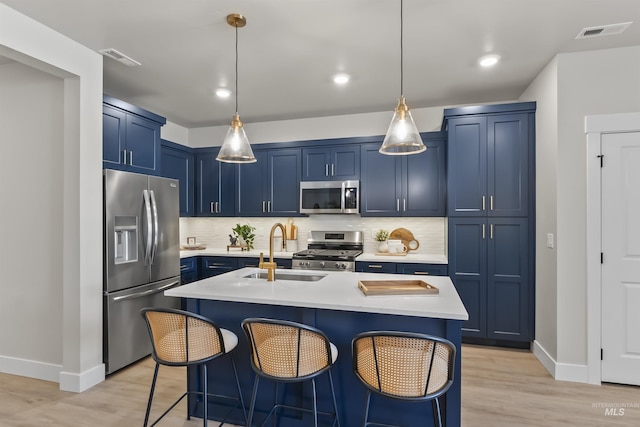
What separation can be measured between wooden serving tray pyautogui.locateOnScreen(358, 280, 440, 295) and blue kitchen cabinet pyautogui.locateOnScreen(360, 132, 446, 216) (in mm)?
1976

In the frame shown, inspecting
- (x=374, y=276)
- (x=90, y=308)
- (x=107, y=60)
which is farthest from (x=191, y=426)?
(x=107, y=60)

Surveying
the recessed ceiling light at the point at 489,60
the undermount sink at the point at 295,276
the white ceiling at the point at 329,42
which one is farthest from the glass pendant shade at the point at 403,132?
the recessed ceiling light at the point at 489,60

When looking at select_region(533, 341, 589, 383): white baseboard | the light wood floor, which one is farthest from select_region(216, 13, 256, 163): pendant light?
select_region(533, 341, 589, 383): white baseboard

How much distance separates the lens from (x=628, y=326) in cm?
290

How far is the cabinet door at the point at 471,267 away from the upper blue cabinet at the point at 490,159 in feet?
0.48

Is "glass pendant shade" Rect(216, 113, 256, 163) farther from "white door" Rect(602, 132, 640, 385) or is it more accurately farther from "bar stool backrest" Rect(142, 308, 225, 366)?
"white door" Rect(602, 132, 640, 385)

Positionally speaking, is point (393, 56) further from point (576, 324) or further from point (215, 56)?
point (576, 324)

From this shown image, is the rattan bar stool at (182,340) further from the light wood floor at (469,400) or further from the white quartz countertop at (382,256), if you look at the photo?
the white quartz countertop at (382,256)

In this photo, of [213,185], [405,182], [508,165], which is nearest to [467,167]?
[508,165]

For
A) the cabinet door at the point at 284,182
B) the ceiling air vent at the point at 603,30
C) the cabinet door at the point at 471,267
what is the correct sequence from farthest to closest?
the cabinet door at the point at 284,182
the cabinet door at the point at 471,267
the ceiling air vent at the point at 603,30

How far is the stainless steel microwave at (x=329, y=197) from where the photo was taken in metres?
4.47

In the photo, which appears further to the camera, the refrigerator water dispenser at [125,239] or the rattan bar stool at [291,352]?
the refrigerator water dispenser at [125,239]

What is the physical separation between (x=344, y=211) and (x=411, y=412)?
8.82 feet

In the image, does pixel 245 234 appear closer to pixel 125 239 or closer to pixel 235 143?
pixel 125 239
